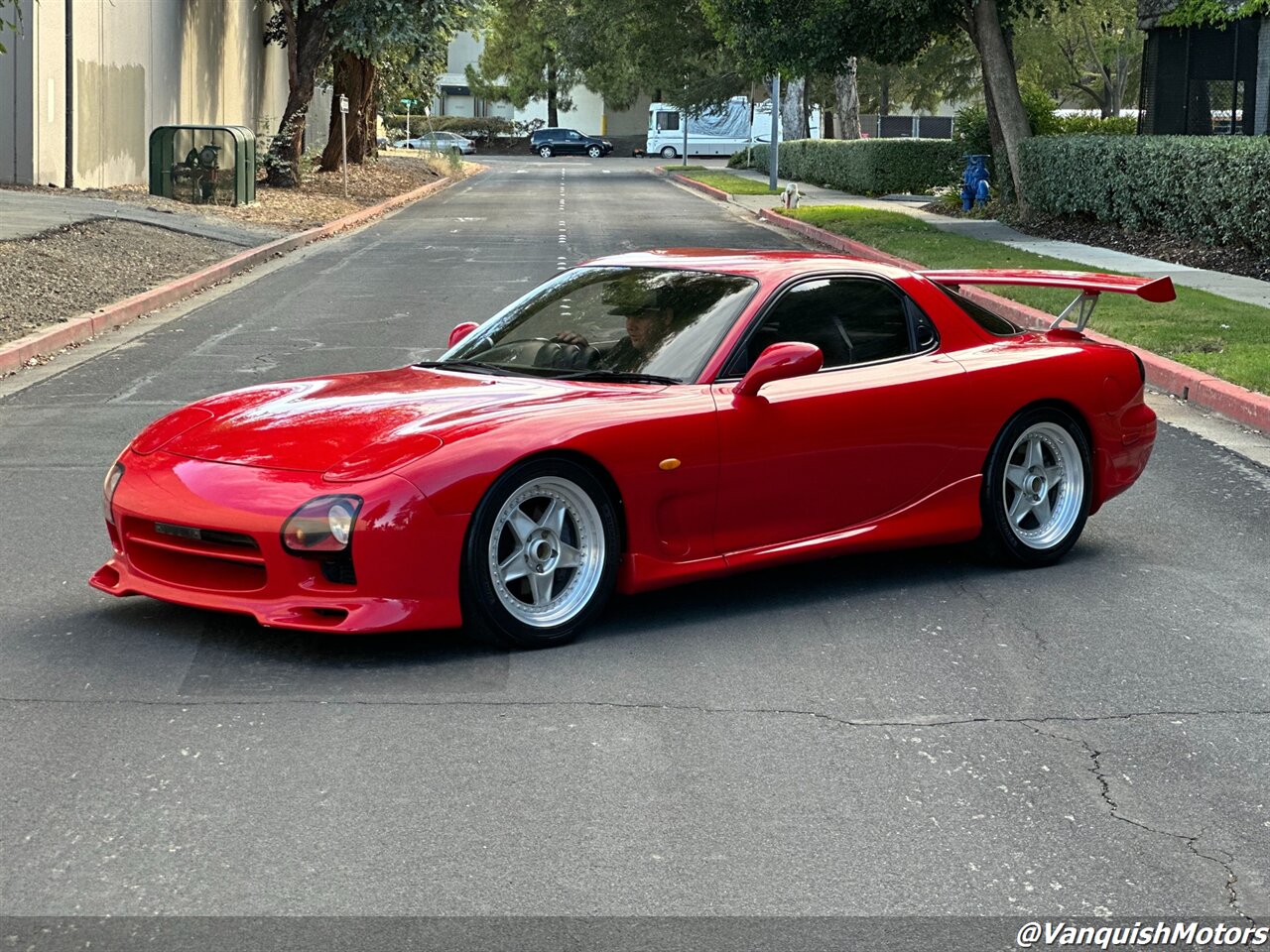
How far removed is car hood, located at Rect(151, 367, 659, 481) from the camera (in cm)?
599

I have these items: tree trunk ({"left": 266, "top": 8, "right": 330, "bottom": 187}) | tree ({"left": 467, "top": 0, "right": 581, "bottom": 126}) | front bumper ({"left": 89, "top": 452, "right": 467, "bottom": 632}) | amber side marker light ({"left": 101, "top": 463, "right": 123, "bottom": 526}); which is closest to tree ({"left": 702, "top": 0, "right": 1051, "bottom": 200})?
tree trunk ({"left": 266, "top": 8, "right": 330, "bottom": 187})

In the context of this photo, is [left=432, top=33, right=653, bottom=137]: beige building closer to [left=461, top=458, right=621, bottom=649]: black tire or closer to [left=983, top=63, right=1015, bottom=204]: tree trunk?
[left=983, top=63, right=1015, bottom=204]: tree trunk

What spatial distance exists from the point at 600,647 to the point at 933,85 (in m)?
83.6

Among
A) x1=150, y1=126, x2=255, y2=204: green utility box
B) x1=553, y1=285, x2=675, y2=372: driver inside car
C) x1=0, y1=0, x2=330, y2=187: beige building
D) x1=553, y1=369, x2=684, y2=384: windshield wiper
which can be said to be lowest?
x1=553, y1=369, x2=684, y2=384: windshield wiper

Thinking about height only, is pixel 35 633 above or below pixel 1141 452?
below

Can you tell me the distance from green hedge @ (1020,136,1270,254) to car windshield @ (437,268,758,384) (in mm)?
15291

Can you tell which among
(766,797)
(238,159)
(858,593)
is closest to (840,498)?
(858,593)

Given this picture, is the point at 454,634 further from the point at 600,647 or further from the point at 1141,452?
the point at 1141,452

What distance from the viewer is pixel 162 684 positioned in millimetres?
5703

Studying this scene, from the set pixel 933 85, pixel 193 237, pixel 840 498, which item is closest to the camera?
pixel 840 498

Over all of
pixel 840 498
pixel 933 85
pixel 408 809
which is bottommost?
pixel 408 809

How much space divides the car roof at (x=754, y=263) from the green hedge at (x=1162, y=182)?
14695 mm

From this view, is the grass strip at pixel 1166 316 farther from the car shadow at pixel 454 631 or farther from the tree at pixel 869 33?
the tree at pixel 869 33

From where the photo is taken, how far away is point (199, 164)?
31312 mm
